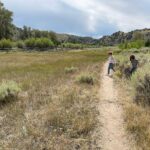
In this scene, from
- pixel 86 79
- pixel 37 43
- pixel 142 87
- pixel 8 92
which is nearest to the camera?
pixel 142 87

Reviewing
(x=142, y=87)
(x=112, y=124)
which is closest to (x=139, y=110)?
(x=112, y=124)

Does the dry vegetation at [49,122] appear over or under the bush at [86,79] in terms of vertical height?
over

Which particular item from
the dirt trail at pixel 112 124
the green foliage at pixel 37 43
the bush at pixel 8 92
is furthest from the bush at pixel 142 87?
the green foliage at pixel 37 43

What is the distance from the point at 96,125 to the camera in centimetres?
1027

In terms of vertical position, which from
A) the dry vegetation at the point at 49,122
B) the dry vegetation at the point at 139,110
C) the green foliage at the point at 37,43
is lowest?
the green foliage at the point at 37,43

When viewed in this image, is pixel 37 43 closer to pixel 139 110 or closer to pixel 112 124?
pixel 139 110

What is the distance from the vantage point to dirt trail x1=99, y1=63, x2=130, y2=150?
8950mm

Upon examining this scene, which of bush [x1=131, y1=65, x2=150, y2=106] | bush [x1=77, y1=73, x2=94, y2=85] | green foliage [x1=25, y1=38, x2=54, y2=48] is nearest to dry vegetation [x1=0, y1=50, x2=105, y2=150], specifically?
bush [x1=131, y1=65, x2=150, y2=106]

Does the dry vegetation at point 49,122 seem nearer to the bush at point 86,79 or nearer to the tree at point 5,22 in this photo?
the bush at point 86,79

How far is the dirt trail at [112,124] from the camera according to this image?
Result: 895 cm

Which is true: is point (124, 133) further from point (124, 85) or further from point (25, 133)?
point (124, 85)

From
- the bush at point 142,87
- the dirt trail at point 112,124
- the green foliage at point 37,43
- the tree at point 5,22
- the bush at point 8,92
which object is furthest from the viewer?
the green foliage at point 37,43

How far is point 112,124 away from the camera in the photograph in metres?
10.5

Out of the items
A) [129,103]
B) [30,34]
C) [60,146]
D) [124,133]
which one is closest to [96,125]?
[124,133]
